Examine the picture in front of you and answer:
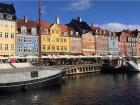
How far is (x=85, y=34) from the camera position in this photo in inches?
4493

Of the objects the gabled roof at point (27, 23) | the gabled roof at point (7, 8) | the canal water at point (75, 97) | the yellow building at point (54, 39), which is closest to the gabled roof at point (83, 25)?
the yellow building at point (54, 39)

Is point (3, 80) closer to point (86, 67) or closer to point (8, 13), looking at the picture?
point (8, 13)

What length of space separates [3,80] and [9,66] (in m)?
11.2

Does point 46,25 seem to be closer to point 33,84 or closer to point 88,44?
point 88,44

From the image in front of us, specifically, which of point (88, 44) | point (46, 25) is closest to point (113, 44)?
point (88, 44)

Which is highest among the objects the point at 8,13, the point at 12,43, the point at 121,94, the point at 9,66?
the point at 8,13

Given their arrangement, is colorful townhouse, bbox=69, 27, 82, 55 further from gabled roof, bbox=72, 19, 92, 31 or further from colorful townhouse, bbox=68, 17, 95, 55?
gabled roof, bbox=72, 19, 92, 31

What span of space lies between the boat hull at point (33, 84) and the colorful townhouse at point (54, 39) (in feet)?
121

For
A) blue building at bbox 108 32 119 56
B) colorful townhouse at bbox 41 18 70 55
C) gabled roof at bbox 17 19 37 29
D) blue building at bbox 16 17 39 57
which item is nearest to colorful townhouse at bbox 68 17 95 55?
colorful townhouse at bbox 41 18 70 55

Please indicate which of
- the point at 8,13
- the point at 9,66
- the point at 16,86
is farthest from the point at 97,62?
the point at 16,86

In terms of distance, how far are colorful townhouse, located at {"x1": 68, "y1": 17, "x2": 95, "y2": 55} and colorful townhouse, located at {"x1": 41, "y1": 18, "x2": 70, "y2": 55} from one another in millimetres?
8063

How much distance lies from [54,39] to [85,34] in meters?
16.4

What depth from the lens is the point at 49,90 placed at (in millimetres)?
53281

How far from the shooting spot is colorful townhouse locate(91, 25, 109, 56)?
121 meters
